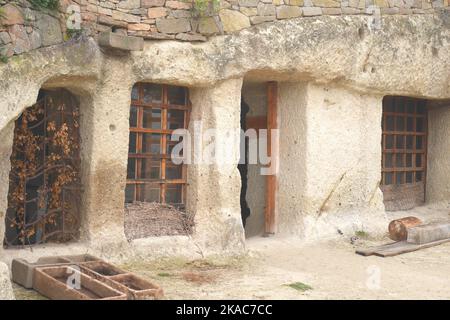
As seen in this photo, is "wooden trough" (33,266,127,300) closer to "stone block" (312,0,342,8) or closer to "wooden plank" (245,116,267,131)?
"wooden plank" (245,116,267,131)

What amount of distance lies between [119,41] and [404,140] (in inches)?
202

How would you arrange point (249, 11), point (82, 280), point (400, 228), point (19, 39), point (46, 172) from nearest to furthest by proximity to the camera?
point (82, 280) < point (19, 39) < point (46, 172) < point (249, 11) < point (400, 228)

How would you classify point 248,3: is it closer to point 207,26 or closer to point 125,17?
point 207,26

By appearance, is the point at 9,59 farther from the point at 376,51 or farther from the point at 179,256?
the point at 376,51

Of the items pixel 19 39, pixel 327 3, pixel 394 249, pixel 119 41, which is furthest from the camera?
pixel 327 3

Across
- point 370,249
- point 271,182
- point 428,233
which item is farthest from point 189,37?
point 428,233

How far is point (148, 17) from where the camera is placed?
6.41m

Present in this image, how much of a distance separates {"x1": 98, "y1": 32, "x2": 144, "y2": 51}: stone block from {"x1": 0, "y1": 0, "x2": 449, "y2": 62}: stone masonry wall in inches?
5.6

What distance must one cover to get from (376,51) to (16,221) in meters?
4.66

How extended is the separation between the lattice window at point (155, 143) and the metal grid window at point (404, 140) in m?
3.47

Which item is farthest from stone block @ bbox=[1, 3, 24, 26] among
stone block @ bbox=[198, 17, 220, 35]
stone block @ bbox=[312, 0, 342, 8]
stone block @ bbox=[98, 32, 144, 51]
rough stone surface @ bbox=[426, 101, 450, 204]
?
rough stone surface @ bbox=[426, 101, 450, 204]

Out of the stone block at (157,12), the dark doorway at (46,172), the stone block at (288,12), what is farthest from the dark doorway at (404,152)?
the dark doorway at (46,172)

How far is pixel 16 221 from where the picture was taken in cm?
616
